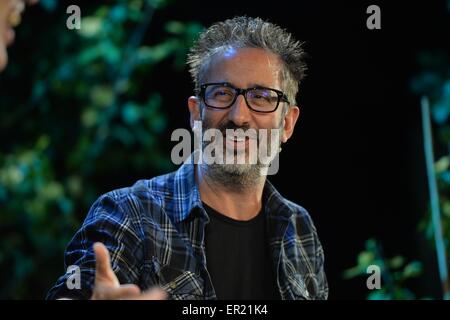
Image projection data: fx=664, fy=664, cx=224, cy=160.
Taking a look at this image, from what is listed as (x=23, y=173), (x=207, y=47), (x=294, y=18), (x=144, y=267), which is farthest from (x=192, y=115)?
(x=23, y=173)

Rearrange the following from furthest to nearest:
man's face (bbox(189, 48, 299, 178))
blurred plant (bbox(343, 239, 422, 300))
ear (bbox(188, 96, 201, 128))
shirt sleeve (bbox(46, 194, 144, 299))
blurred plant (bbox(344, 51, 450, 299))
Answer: blurred plant (bbox(344, 51, 450, 299)) → blurred plant (bbox(343, 239, 422, 300)) → ear (bbox(188, 96, 201, 128)) → man's face (bbox(189, 48, 299, 178)) → shirt sleeve (bbox(46, 194, 144, 299))

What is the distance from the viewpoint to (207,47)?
1.79 metres

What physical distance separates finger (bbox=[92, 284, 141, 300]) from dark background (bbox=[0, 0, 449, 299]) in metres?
1.17

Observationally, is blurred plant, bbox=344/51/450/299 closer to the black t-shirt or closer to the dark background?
the dark background

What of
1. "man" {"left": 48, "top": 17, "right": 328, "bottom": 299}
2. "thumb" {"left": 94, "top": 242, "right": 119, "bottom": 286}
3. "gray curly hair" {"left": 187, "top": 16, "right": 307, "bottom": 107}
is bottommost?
"thumb" {"left": 94, "top": 242, "right": 119, "bottom": 286}

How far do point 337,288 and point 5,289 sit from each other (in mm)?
1276

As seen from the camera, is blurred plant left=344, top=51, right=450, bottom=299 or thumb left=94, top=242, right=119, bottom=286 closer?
thumb left=94, top=242, right=119, bottom=286

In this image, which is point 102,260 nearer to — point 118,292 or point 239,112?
point 118,292

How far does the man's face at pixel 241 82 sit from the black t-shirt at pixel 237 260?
0.50 feet

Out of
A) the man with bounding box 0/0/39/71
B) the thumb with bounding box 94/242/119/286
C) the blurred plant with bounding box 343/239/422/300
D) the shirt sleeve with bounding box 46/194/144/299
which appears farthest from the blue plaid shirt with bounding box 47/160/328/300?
the man with bounding box 0/0/39/71

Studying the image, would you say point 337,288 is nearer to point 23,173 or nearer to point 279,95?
point 279,95

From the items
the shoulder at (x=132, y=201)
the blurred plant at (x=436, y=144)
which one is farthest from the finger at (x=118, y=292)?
the blurred plant at (x=436, y=144)

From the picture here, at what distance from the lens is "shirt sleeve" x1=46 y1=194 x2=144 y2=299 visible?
1.46m
